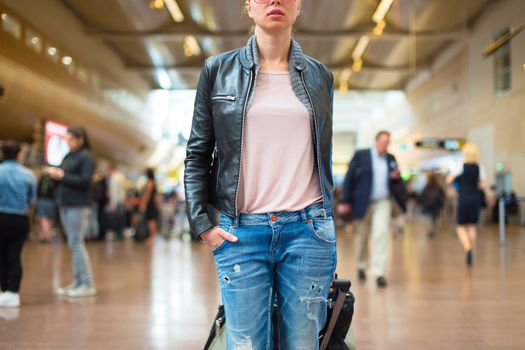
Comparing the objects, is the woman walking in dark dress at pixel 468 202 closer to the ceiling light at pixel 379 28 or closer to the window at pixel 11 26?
the ceiling light at pixel 379 28

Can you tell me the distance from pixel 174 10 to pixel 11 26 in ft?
22.6

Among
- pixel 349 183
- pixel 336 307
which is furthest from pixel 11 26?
pixel 336 307

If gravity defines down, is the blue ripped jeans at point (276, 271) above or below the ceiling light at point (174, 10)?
below

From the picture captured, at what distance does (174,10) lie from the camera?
1444 cm

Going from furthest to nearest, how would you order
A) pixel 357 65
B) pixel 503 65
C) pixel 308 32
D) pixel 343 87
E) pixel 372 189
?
pixel 343 87, pixel 357 65, pixel 308 32, pixel 372 189, pixel 503 65

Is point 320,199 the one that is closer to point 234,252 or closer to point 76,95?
point 234,252

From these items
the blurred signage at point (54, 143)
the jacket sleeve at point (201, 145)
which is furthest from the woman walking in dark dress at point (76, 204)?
the blurred signage at point (54, 143)

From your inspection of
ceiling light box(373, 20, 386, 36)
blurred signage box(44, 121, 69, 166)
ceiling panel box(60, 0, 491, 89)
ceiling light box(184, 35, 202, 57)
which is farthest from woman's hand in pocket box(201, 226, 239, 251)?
ceiling light box(184, 35, 202, 57)

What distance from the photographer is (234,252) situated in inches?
85.8

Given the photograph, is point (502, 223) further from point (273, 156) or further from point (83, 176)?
point (273, 156)

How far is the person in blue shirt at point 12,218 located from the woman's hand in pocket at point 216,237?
14.8 ft

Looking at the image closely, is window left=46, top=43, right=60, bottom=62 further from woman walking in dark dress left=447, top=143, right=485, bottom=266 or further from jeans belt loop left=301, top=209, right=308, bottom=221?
jeans belt loop left=301, top=209, right=308, bottom=221

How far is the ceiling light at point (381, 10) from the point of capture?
11.4 meters

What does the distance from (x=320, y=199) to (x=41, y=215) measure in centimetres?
1383
